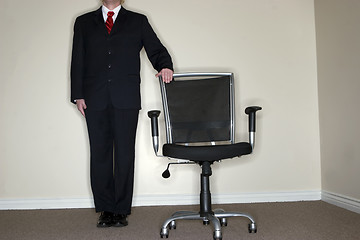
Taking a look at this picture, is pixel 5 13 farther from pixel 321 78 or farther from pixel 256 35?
pixel 321 78

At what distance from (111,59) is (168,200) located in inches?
49.2

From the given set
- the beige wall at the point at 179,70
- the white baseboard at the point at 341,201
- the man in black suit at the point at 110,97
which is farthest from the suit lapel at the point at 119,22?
the white baseboard at the point at 341,201

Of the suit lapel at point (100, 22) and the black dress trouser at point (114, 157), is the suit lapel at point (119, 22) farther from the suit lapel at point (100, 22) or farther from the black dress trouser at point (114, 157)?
the black dress trouser at point (114, 157)

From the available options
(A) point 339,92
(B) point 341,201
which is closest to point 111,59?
(A) point 339,92

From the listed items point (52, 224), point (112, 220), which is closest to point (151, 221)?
point (112, 220)

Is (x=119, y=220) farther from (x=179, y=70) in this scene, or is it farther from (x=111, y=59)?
(x=179, y=70)

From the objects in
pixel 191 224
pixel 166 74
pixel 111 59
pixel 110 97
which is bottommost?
pixel 191 224

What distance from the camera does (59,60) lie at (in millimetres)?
3027

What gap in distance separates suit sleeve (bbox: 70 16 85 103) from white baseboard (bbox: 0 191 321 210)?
0.98 meters

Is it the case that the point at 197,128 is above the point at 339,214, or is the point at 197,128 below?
above

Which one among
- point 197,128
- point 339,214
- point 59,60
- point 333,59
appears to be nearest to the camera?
point 197,128

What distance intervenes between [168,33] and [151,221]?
5.05 ft

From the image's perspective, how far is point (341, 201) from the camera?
2.73m

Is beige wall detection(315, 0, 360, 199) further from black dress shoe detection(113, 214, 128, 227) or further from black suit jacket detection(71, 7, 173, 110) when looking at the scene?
black dress shoe detection(113, 214, 128, 227)
